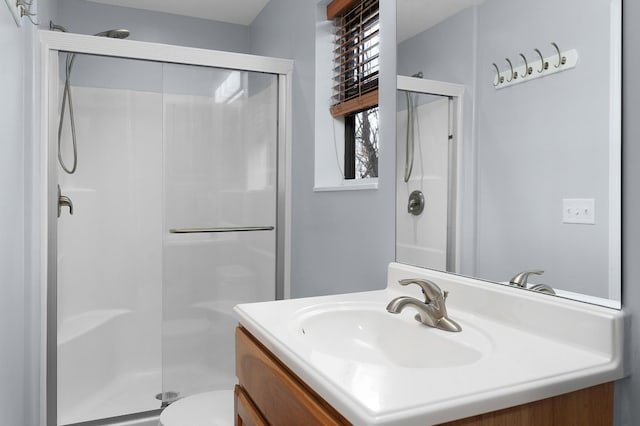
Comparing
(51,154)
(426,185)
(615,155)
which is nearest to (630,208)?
A: (615,155)

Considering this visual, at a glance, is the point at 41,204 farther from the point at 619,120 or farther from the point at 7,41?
the point at 619,120

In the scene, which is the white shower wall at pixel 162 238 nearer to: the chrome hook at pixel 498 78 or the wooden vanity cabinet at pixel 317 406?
the wooden vanity cabinet at pixel 317 406

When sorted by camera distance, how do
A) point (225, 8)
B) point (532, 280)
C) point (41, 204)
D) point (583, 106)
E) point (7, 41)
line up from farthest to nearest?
point (225, 8) < point (41, 204) < point (7, 41) < point (532, 280) < point (583, 106)

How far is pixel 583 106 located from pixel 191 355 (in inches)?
83.9

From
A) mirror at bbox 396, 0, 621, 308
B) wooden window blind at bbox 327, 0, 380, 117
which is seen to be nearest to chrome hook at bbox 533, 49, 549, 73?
mirror at bbox 396, 0, 621, 308

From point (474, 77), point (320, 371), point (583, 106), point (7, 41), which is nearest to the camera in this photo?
point (320, 371)

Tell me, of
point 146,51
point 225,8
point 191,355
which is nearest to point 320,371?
point 191,355

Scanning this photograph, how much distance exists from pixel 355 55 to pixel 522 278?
1348mm

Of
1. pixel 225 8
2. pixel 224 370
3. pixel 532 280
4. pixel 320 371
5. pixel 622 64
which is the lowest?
pixel 224 370

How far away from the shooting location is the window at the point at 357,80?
73.1 inches

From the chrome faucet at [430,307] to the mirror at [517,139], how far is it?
0.16m

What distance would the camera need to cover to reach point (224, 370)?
2.43 meters

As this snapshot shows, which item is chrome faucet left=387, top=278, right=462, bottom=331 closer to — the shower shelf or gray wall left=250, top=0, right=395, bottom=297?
gray wall left=250, top=0, right=395, bottom=297

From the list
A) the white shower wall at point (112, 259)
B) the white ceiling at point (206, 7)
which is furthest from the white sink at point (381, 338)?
the white ceiling at point (206, 7)
